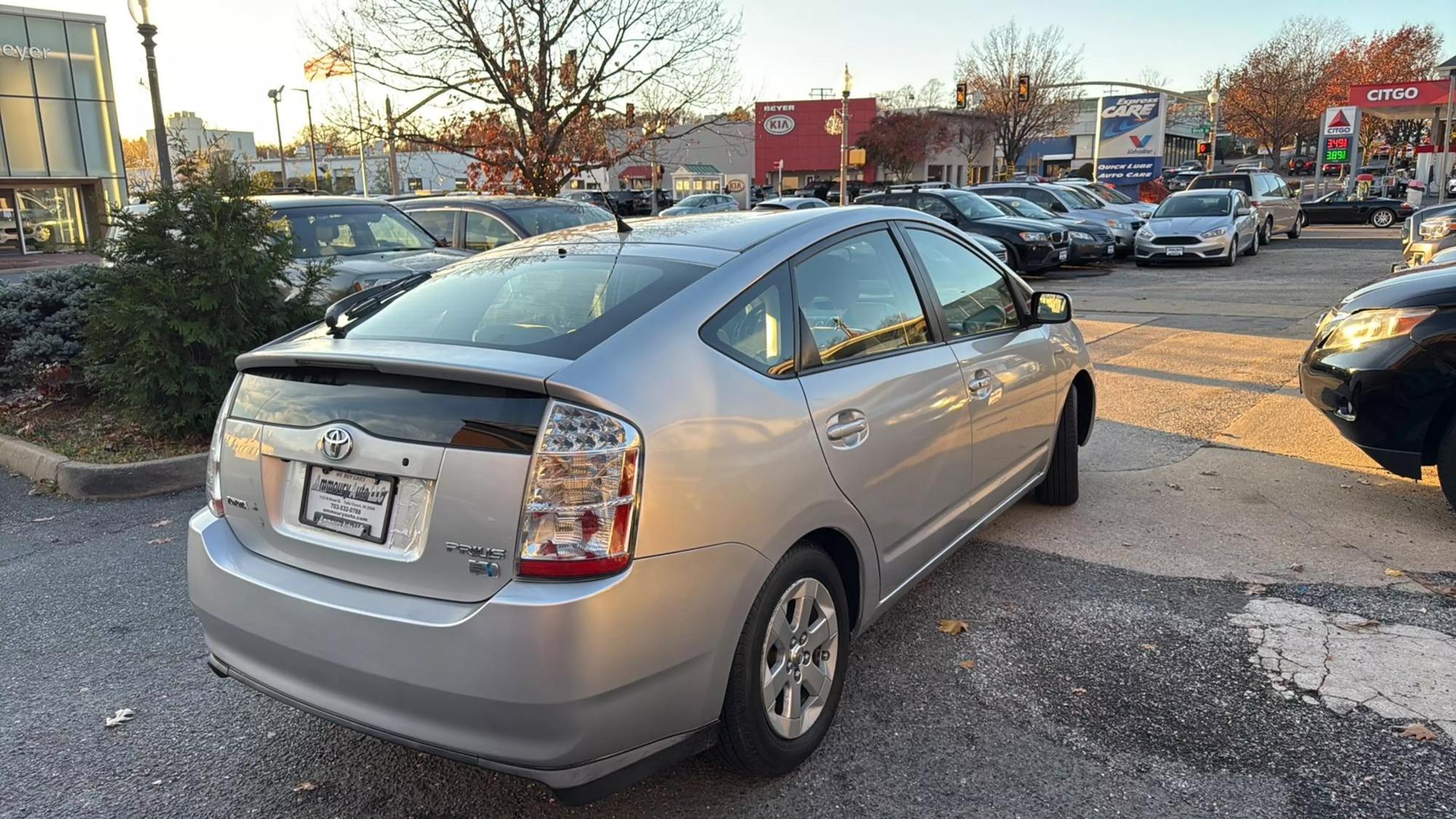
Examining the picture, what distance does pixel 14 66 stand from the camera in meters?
29.4

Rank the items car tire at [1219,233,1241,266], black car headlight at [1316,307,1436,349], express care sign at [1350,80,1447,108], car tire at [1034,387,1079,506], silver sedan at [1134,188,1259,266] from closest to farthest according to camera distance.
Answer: black car headlight at [1316,307,1436,349], car tire at [1034,387,1079,506], silver sedan at [1134,188,1259,266], car tire at [1219,233,1241,266], express care sign at [1350,80,1447,108]

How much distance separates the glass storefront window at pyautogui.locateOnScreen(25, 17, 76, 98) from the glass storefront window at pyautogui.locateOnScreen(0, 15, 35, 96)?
0.18 m

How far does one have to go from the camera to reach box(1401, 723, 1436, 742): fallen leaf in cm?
298

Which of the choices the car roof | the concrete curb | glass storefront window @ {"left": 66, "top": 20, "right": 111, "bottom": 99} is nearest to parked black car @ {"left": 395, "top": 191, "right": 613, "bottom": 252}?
the car roof

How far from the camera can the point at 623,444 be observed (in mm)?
2295

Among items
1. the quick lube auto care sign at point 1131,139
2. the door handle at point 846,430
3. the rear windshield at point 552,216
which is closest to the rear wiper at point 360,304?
the door handle at point 846,430

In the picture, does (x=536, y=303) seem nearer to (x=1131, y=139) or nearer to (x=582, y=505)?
(x=582, y=505)

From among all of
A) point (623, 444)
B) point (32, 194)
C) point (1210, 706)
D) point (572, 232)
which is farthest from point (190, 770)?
point (32, 194)

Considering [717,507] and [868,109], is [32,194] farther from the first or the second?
[868,109]

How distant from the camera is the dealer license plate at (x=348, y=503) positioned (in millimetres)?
2439

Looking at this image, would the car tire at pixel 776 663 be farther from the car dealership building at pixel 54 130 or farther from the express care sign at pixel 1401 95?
the express care sign at pixel 1401 95

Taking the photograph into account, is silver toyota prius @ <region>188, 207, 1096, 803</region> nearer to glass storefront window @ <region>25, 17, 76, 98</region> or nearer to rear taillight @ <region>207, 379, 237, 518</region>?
rear taillight @ <region>207, 379, 237, 518</region>

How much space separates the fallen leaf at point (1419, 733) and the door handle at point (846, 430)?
1.94 metres

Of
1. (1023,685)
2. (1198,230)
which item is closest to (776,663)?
(1023,685)
